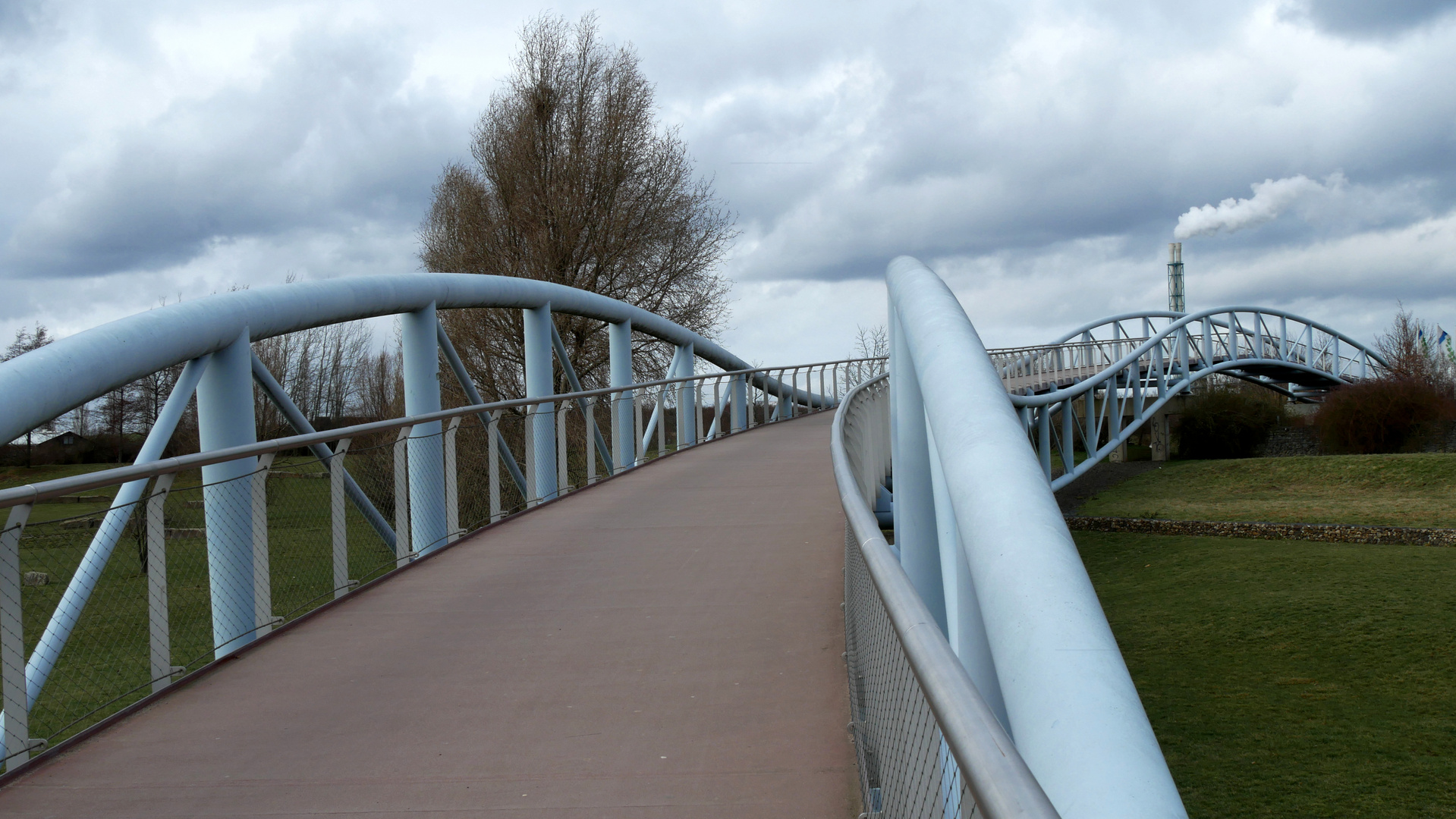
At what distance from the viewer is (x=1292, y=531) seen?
19.5 metres

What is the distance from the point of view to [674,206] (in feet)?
98.8

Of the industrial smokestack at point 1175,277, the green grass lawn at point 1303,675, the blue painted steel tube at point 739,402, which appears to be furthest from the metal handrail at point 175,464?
the industrial smokestack at point 1175,277

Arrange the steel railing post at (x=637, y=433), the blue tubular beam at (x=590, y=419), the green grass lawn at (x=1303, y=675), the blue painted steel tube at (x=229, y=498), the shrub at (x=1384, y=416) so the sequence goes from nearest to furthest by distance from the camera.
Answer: the blue painted steel tube at (x=229, y=498) < the green grass lawn at (x=1303, y=675) < the blue tubular beam at (x=590, y=419) < the steel railing post at (x=637, y=433) < the shrub at (x=1384, y=416)

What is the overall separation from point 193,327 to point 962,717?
27.7 feet

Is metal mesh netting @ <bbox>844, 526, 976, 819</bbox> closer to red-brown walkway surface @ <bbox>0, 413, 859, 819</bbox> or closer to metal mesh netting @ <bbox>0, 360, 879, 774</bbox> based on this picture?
red-brown walkway surface @ <bbox>0, 413, 859, 819</bbox>

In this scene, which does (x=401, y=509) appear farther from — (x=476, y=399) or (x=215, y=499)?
(x=476, y=399)

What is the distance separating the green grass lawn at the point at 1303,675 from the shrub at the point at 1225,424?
27.1 metres

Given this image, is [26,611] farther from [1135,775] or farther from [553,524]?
[1135,775]

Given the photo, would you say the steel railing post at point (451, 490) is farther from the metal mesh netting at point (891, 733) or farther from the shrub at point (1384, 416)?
the shrub at point (1384, 416)

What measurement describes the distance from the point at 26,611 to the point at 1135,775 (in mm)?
5610

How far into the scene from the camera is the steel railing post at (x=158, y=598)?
5.34m

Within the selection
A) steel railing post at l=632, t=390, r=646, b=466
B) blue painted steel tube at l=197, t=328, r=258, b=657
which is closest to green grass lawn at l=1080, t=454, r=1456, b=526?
steel railing post at l=632, t=390, r=646, b=466

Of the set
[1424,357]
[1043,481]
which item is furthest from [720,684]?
[1424,357]

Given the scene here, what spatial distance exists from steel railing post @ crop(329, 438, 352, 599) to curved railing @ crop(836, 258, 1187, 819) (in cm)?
489
